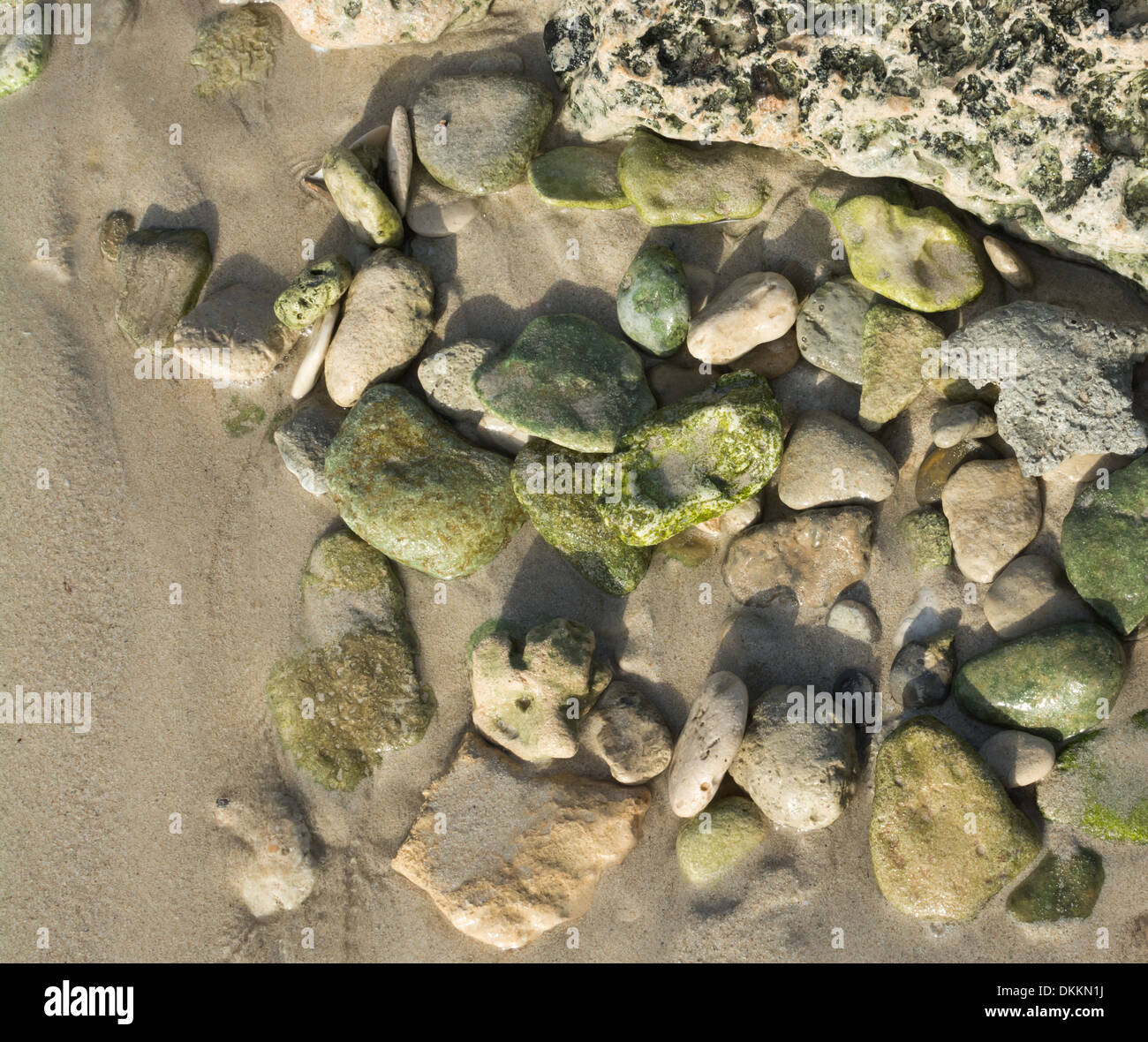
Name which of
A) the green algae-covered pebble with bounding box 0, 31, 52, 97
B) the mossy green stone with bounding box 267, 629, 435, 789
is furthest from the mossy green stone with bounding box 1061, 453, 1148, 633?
the green algae-covered pebble with bounding box 0, 31, 52, 97

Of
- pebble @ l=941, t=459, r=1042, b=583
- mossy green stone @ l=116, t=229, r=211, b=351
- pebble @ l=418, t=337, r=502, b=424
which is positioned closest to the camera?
pebble @ l=941, t=459, r=1042, b=583

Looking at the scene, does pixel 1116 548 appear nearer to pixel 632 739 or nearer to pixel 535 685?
pixel 632 739

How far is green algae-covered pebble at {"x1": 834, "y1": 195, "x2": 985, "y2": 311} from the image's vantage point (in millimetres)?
4250

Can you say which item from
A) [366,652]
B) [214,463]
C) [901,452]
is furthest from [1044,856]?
[214,463]

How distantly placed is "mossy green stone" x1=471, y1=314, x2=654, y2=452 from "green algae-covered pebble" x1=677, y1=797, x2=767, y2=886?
5.74 feet

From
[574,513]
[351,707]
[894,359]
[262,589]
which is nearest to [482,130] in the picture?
[574,513]

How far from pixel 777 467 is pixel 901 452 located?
0.60 metres

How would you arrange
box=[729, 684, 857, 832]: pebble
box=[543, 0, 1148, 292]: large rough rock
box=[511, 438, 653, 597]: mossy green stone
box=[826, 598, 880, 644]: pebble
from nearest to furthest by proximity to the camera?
1. box=[543, 0, 1148, 292]: large rough rock
2. box=[729, 684, 857, 832]: pebble
3. box=[826, 598, 880, 644]: pebble
4. box=[511, 438, 653, 597]: mossy green stone

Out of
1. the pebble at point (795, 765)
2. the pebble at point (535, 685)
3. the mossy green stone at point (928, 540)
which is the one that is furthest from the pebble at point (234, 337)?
the mossy green stone at point (928, 540)

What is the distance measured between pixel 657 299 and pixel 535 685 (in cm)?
193

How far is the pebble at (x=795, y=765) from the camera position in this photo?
394cm

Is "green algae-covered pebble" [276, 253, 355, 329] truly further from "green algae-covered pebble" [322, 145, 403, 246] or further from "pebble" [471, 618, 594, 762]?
"pebble" [471, 618, 594, 762]

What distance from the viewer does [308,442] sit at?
14.9ft

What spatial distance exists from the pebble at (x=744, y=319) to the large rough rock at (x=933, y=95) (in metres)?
0.62
